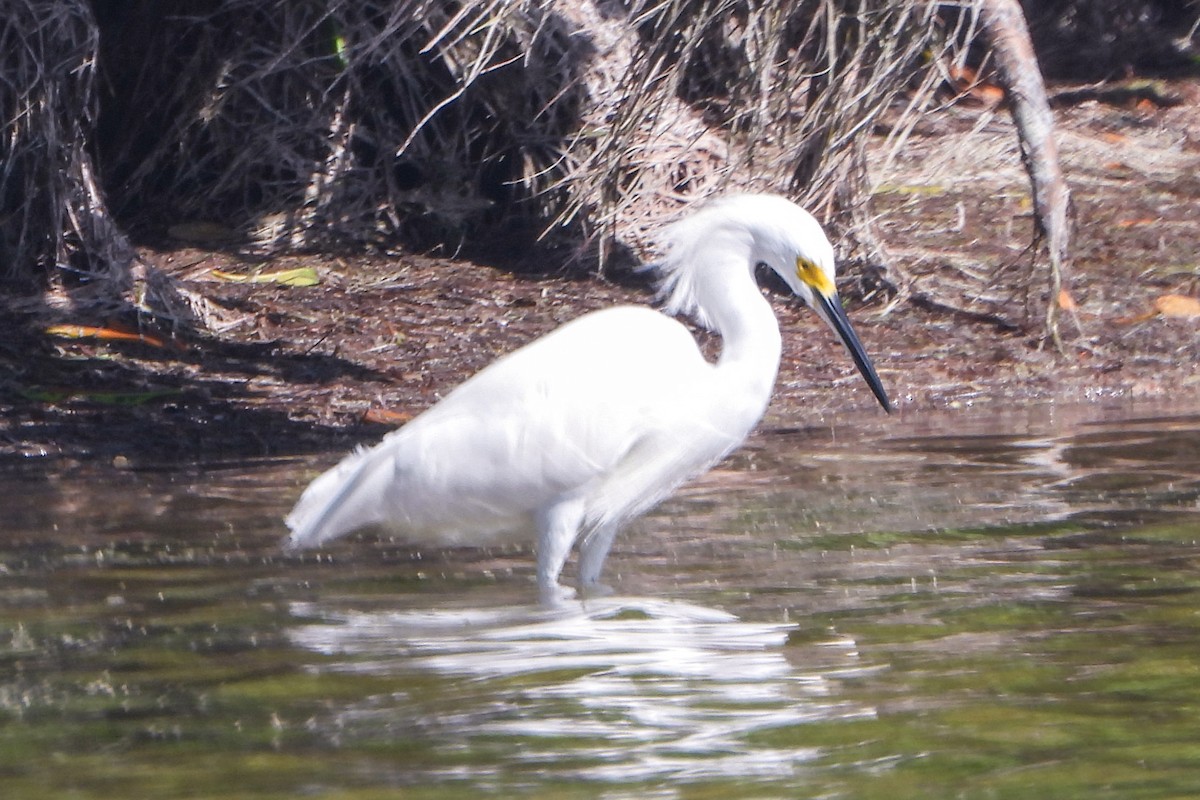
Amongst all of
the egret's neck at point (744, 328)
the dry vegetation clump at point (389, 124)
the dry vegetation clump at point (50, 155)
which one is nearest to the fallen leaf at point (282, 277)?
the dry vegetation clump at point (389, 124)

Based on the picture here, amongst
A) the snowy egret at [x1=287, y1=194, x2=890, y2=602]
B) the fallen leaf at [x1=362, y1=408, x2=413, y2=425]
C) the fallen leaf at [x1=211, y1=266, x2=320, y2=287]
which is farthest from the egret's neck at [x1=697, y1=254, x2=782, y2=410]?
the fallen leaf at [x1=211, y1=266, x2=320, y2=287]

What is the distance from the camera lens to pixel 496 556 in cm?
597

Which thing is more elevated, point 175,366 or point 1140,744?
point 1140,744

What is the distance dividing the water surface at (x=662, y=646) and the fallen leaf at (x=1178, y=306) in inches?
105

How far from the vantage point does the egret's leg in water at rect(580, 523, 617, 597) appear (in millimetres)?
5297

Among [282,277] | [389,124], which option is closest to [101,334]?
[282,277]

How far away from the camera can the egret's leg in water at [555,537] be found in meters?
5.15

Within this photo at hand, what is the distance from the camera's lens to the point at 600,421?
17.2ft

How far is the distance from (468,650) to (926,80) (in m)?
4.97

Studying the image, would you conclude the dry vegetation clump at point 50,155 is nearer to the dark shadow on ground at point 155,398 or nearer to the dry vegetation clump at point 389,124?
the dry vegetation clump at point 389,124

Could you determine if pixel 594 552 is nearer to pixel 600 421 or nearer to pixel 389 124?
pixel 600 421

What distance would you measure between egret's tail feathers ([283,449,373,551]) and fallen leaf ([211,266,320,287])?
4680 millimetres

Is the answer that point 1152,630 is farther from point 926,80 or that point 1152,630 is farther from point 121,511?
point 926,80

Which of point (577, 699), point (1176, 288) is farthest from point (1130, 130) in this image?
point (577, 699)
